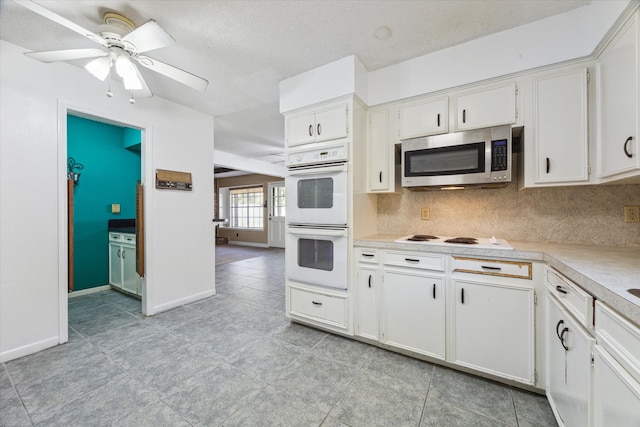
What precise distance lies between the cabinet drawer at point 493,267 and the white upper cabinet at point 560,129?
674 mm

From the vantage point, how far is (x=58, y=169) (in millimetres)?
2262

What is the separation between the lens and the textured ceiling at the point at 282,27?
1682 millimetres

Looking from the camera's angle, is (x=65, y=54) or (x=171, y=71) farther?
(x=171, y=71)

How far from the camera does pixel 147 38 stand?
155 cm

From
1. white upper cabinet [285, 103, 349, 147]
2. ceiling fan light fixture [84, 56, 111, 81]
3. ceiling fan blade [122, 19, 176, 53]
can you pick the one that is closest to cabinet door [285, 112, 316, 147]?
white upper cabinet [285, 103, 349, 147]

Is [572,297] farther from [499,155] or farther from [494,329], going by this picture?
[499,155]

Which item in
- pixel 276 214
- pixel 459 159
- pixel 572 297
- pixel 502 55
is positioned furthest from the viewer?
pixel 276 214

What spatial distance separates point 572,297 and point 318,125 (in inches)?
83.6

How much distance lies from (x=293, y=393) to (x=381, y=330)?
2.87 ft

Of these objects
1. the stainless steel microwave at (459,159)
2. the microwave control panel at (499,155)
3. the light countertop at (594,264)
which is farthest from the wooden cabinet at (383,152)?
the microwave control panel at (499,155)

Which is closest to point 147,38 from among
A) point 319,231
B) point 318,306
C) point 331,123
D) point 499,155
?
point 331,123

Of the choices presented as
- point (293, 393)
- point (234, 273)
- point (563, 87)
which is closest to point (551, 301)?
point (563, 87)

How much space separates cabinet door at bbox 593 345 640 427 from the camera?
0.74 m

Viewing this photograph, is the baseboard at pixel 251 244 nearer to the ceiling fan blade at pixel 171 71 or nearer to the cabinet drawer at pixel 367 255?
the cabinet drawer at pixel 367 255
